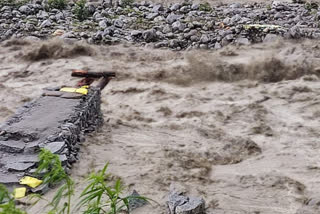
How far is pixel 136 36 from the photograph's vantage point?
10195 millimetres

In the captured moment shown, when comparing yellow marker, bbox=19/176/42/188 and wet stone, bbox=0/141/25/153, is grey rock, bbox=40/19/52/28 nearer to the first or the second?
wet stone, bbox=0/141/25/153

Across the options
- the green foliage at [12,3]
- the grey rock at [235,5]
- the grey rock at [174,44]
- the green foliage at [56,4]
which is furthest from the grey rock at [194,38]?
the green foliage at [12,3]

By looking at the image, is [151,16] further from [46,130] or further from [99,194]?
[99,194]

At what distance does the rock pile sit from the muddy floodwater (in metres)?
0.23

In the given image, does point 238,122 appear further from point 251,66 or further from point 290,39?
point 290,39

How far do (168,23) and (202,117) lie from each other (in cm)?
492

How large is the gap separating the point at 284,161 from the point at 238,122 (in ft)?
4.07

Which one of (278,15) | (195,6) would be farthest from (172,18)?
(278,15)

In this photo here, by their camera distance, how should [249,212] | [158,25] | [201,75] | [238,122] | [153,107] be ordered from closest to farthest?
[249,212], [238,122], [153,107], [201,75], [158,25]

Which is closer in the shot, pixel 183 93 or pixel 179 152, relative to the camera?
pixel 179 152

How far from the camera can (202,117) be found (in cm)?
666

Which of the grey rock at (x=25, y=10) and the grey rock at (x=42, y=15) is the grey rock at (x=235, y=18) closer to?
the grey rock at (x=42, y=15)

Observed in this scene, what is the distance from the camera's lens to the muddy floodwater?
15.9 feet

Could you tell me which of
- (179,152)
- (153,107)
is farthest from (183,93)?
(179,152)
